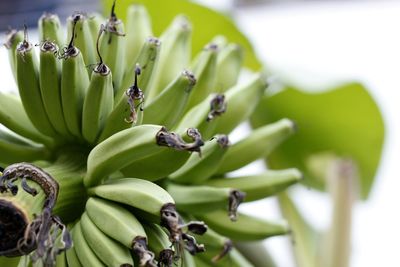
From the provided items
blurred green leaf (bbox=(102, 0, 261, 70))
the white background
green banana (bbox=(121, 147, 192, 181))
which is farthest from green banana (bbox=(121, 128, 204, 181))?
blurred green leaf (bbox=(102, 0, 261, 70))

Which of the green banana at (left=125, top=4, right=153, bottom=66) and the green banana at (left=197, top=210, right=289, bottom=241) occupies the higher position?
the green banana at (left=125, top=4, right=153, bottom=66)

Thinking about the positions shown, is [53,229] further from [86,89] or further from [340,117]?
[340,117]

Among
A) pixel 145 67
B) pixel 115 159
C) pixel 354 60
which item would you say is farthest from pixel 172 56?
pixel 354 60

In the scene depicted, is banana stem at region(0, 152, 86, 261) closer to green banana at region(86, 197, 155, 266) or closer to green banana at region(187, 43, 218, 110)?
green banana at region(86, 197, 155, 266)

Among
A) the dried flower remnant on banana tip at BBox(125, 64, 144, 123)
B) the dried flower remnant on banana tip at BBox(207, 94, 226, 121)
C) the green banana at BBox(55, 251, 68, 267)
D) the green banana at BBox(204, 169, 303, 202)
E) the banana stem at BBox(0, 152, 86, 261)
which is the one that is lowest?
the green banana at BBox(55, 251, 68, 267)

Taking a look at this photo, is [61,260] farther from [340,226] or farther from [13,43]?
[340,226]

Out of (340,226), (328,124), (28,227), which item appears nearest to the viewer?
(28,227)

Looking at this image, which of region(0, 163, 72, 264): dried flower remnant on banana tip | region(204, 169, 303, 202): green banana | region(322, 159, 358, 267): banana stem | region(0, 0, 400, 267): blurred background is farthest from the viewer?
region(0, 0, 400, 267): blurred background
